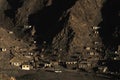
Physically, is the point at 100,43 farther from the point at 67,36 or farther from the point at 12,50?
the point at 12,50

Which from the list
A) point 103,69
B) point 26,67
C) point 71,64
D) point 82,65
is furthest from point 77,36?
point 103,69

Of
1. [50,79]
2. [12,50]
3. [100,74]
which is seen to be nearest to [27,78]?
[50,79]

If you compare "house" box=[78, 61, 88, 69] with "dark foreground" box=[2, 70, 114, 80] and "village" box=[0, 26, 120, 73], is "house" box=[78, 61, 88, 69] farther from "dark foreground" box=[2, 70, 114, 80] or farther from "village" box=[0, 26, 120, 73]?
"dark foreground" box=[2, 70, 114, 80]

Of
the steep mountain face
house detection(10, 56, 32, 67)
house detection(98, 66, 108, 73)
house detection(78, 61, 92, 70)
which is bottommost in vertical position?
house detection(98, 66, 108, 73)

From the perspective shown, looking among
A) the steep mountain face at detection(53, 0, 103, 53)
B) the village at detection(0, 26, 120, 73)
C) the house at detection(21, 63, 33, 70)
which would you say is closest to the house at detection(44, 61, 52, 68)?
the village at detection(0, 26, 120, 73)

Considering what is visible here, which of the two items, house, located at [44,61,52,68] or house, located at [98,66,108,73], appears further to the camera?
house, located at [44,61,52,68]

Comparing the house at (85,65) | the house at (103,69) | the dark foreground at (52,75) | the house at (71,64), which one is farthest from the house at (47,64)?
the house at (103,69)

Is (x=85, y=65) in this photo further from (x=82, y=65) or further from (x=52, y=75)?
(x=52, y=75)

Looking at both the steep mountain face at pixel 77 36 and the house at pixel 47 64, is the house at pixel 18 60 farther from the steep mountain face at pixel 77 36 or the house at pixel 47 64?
the steep mountain face at pixel 77 36
